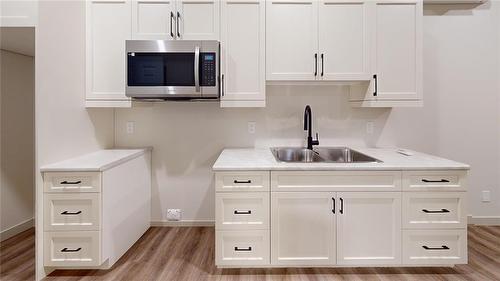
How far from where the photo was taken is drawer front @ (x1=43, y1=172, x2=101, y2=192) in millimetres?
2090

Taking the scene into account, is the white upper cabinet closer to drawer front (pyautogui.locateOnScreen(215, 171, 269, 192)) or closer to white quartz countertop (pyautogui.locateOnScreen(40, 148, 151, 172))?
white quartz countertop (pyautogui.locateOnScreen(40, 148, 151, 172))

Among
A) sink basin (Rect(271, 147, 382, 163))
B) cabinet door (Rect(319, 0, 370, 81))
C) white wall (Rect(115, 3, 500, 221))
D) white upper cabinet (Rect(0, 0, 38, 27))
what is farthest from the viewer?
white wall (Rect(115, 3, 500, 221))

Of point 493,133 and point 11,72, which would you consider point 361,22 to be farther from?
point 11,72

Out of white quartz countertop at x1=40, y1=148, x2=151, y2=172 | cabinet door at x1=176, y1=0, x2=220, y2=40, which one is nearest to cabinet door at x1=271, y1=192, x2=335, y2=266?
white quartz countertop at x1=40, y1=148, x2=151, y2=172

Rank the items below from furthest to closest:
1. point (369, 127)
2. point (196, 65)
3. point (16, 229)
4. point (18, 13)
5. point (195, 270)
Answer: point (369, 127) < point (16, 229) < point (196, 65) < point (195, 270) < point (18, 13)

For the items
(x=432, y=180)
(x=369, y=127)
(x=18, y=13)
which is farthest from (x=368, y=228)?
(x=18, y=13)

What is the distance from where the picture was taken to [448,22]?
3062 mm

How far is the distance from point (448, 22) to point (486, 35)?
0.40m

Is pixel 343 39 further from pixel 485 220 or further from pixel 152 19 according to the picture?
pixel 485 220

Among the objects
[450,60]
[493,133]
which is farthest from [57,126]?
[493,133]

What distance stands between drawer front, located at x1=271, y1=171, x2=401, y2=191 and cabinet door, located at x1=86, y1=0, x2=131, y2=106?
1533 mm

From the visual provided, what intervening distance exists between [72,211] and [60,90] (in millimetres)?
891

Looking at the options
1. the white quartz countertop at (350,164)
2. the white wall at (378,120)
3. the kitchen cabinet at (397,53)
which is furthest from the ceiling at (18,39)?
the kitchen cabinet at (397,53)

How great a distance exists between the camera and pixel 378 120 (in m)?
3.08
